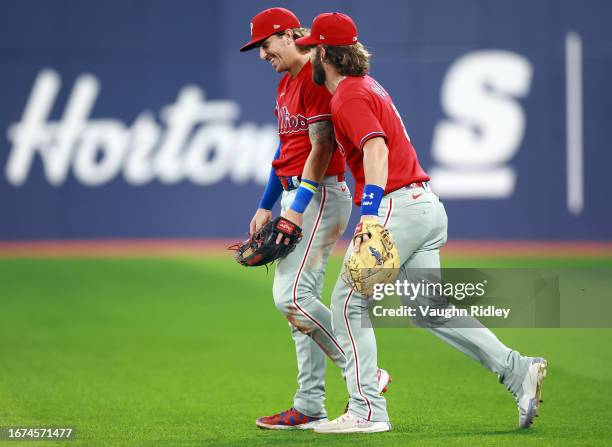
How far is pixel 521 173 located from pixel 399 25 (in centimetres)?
290

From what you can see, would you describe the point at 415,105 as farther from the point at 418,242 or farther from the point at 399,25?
the point at 418,242

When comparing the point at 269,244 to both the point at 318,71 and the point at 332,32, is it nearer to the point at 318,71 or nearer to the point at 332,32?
the point at 318,71

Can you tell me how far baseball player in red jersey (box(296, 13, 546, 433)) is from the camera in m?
5.06

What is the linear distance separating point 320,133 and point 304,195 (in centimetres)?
32

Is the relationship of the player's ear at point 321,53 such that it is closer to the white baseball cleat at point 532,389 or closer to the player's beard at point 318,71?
the player's beard at point 318,71

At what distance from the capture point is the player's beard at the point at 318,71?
5148mm

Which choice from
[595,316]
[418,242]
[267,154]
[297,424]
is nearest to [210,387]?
[297,424]

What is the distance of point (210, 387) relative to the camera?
6723 millimetres

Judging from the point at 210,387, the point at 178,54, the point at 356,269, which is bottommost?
the point at 210,387

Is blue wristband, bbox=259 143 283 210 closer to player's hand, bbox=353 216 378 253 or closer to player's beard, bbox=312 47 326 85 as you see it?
player's beard, bbox=312 47 326 85

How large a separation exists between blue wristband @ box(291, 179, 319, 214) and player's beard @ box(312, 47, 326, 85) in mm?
512

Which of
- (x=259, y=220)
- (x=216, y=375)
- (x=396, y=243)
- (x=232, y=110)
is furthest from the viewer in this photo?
(x=232, y=110)

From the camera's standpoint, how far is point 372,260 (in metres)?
4.82

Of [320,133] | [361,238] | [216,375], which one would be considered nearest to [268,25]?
[320,133]
